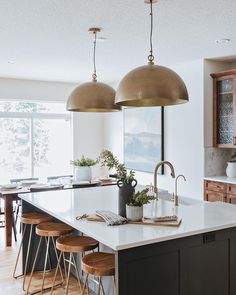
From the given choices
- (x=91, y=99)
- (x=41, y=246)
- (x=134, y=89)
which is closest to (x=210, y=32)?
(x=91, y=99)

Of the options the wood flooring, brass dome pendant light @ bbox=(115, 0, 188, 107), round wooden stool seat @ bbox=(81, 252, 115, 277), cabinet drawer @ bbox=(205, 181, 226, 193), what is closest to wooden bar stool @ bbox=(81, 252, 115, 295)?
round wooden stool seat @ bbox=(81, 252, 115, 277)

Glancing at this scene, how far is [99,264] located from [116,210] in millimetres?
591

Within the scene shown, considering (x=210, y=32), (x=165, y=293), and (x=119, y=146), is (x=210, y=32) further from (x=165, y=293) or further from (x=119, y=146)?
(x=119, y=146)

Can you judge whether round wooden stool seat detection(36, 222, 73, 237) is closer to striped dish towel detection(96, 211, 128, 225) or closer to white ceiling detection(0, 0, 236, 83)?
striped dish towel detection(96, 211, 128, 225)

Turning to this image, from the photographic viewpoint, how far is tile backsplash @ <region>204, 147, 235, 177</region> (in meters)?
5.22

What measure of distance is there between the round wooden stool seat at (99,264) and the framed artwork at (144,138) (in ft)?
12.0

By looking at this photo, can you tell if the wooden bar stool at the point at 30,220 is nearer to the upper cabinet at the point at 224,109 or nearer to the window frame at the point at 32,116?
the upper cabinet at the point at 224,109

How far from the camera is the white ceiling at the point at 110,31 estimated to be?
300 centimetres

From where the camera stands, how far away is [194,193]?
17.5 ft

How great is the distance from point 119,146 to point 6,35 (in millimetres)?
3938

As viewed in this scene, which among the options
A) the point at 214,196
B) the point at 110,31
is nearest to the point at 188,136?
the point at 214,196

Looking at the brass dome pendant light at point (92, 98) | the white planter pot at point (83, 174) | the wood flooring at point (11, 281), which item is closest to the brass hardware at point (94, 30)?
the brass dome pendant light at point (92, 98)

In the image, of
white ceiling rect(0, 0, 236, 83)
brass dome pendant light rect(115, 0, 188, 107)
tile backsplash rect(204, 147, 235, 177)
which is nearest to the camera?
brass dome pendant light rect(115, 0, 188, 107)

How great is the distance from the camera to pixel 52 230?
10.1 ft
